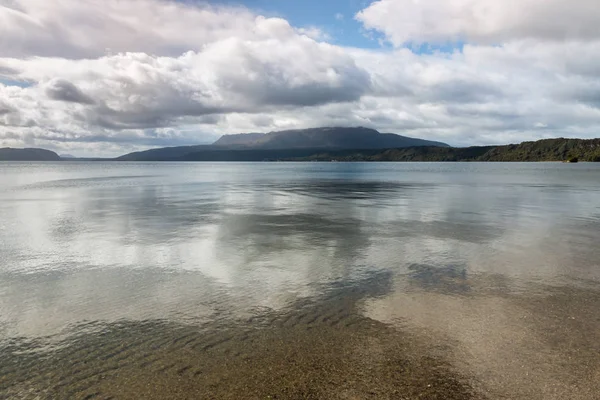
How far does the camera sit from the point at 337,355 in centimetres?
1116

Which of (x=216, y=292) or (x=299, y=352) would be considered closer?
(x=299, y=352)

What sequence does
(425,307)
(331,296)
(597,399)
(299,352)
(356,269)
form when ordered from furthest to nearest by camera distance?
1. (356,269)
2. (331,296)
3. (425,307)
4. (299,352)
5. (597,399)

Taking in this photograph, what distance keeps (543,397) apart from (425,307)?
5426mm

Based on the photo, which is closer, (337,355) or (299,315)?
(337,355)

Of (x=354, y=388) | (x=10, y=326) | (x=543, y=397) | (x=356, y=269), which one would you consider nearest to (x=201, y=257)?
(x=356, y=269)

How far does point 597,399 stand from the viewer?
364 inches

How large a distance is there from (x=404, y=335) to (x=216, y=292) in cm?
741

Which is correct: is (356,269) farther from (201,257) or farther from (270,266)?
(201,257)

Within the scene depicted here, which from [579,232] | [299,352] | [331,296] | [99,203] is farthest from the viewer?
[99,203]

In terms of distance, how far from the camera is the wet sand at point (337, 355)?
378 inches

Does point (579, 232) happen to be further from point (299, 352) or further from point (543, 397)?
point (299, 352)

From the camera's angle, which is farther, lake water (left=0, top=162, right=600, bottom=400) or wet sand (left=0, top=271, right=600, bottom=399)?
lake water (left=0, top=162, right=600, bottom=400)

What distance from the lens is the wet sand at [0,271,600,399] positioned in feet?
31.5

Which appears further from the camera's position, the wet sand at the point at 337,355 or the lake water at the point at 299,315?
the lake water at the point at 299,315
